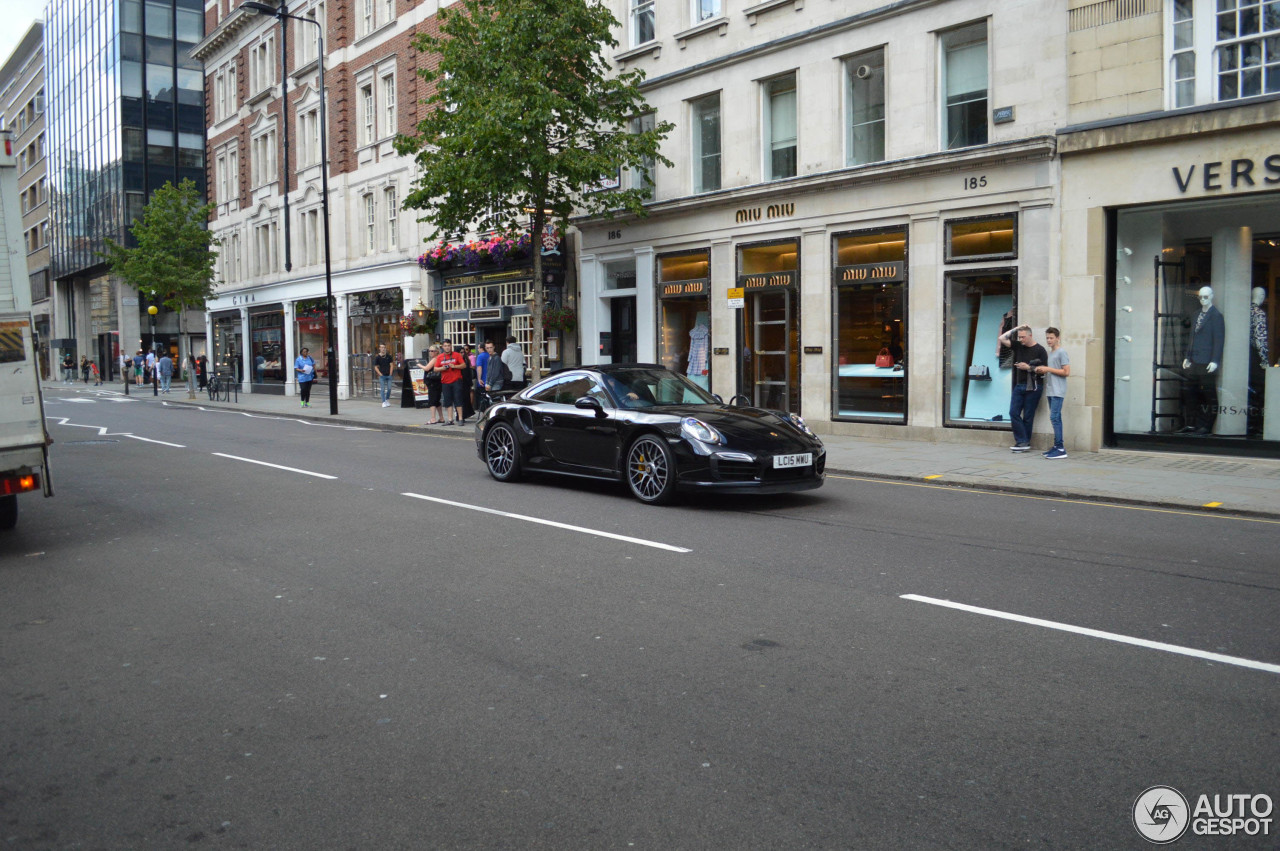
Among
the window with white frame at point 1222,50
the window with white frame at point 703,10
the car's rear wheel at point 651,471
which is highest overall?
the window with white frame at point 703,10

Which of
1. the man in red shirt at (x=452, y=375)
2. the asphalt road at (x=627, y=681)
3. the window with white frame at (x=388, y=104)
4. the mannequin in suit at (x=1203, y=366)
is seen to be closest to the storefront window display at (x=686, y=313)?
the man in red shirt at (x=452, y=375)

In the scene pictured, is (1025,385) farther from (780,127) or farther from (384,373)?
(384,373)

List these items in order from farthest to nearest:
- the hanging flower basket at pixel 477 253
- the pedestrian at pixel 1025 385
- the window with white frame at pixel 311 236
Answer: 1. the window with white frame at pixel 311 236
2. the hanging flower basket at pixel 477 253
3. the pedestrian at pixel 1025 385

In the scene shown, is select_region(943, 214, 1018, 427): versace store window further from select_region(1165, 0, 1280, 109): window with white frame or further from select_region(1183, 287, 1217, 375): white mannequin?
select_region(1165, 0, 1280, 109): window with white frame

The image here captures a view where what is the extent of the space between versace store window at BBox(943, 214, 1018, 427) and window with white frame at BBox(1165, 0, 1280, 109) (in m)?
2.94

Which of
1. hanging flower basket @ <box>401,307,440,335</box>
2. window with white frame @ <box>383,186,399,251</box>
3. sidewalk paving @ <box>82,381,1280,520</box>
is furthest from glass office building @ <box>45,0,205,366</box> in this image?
sidewalk paving @ <box>82,381,1280,520</box>

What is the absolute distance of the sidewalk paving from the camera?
1044 centimetres

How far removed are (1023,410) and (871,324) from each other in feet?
12.4

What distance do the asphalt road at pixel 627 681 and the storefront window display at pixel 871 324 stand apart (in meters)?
8.66

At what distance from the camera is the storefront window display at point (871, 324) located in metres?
17.3

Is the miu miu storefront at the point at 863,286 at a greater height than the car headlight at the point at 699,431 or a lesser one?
greater

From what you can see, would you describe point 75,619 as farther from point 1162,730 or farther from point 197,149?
point 197,149

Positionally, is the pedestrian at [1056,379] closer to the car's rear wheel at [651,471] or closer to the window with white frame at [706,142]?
the car's rear wheel at [651,471]
